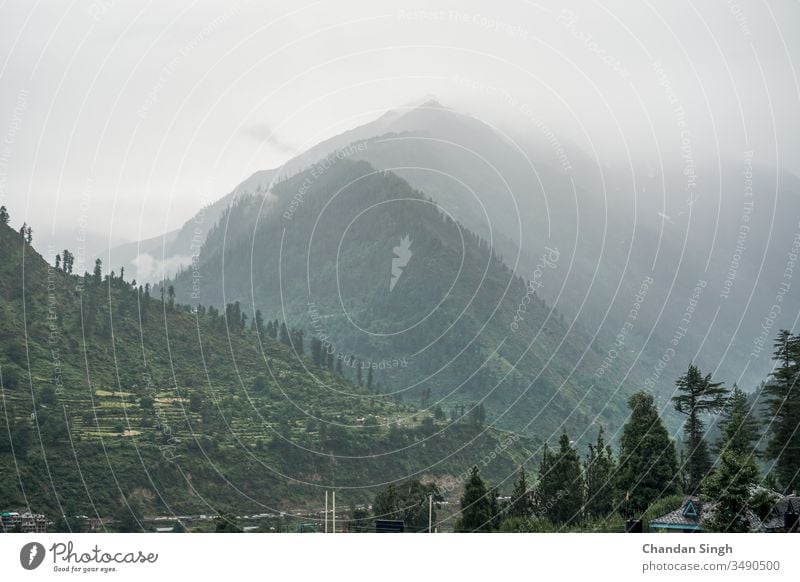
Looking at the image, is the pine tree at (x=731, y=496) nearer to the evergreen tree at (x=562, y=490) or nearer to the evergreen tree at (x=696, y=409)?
the evergreen tree at (x=696, y=409)

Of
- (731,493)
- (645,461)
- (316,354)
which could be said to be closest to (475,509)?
(645,461)

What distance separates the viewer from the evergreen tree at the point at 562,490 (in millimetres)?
82375

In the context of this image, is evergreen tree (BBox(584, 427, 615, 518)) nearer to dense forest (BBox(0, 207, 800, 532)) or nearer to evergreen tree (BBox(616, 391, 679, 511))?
dense forest (BBox(0, 207, 800, 532))

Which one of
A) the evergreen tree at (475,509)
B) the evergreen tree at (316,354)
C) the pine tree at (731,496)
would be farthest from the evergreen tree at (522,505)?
the evergreen tree at (316,354)

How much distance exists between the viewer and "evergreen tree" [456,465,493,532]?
260ft

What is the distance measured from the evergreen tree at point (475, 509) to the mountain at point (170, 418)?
3690 cm

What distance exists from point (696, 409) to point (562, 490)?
11.9 metres

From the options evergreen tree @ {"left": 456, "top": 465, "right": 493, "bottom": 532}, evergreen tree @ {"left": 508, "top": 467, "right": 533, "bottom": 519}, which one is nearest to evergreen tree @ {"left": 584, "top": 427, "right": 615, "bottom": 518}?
evergreen tree @ {"left": 508, "top": 467, "right": 533, "bottom": 519}

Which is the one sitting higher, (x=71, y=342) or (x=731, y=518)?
(x=71, y=342)

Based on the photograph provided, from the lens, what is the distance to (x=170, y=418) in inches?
5133

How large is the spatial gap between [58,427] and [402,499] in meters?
39.5
